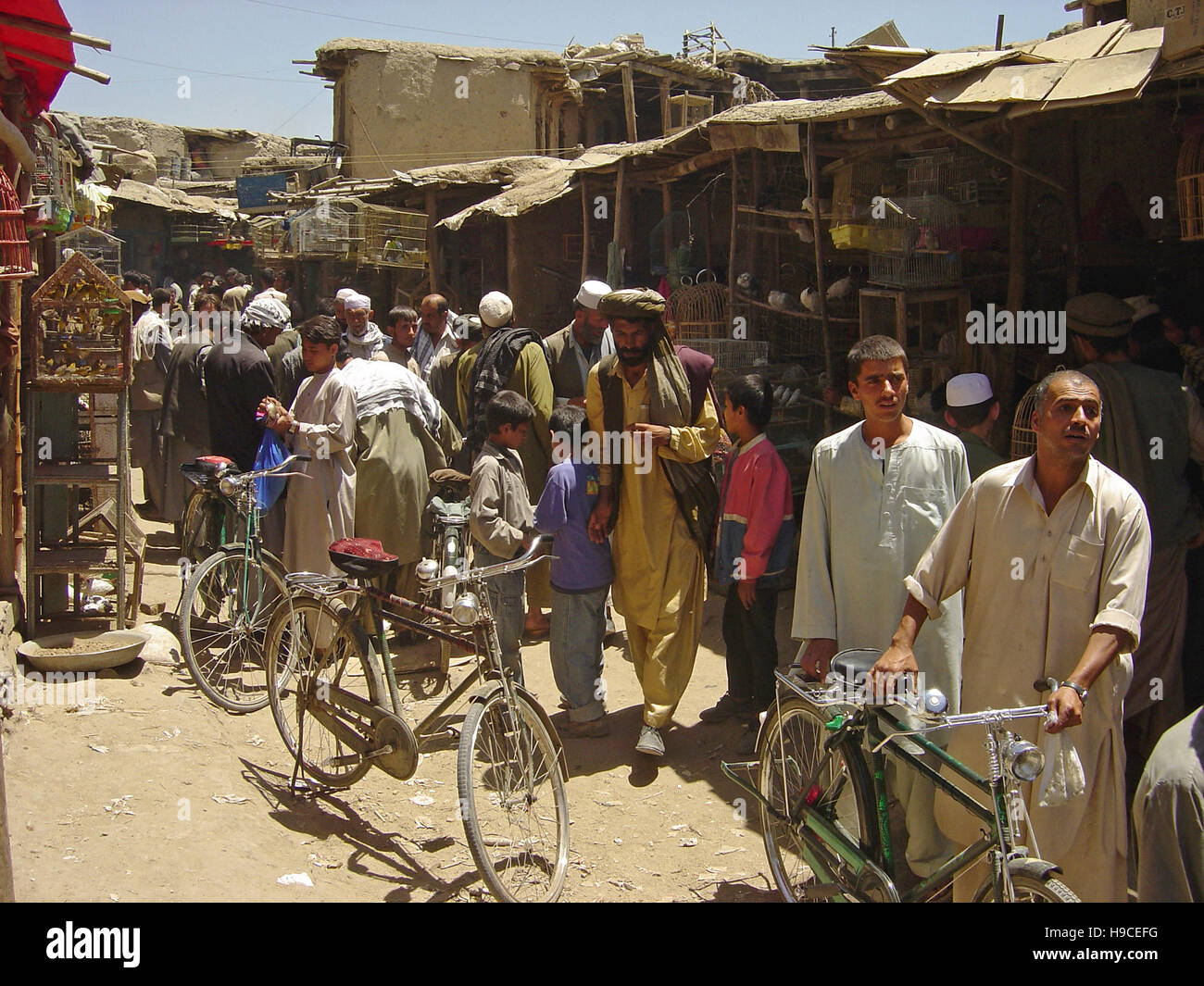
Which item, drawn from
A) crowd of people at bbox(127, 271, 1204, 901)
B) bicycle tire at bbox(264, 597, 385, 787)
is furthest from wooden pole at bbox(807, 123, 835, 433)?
bicycle tire at bbox(264, 597, 385, 787)

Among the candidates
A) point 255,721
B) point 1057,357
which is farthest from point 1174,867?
point 1057,357

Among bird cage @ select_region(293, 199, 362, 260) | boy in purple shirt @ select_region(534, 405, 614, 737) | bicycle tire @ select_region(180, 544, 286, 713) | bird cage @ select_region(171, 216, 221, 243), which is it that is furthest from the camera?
bird cage @ select_region(171, 216, 221, 243)

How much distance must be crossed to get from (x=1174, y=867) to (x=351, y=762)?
3.43 meters

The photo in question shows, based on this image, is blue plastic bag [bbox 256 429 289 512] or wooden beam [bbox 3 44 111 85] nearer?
Result: wooden beam [bbox 3 44 111 85]

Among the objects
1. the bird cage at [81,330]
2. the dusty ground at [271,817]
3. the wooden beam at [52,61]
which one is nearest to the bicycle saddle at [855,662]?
the dusty ground at [271,817]

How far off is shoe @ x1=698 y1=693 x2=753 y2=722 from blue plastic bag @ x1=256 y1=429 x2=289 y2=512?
2829 millimetres

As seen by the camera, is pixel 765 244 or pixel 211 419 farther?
pixel 765 244

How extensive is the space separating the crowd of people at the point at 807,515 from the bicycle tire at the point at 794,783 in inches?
9.9

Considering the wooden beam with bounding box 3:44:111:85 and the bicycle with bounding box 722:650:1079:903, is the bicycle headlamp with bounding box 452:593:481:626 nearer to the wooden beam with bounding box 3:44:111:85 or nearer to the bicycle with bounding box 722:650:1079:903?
the bicycle with bounding box 722:650:1079:903

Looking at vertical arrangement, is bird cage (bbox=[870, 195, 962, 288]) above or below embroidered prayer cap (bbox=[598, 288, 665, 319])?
above

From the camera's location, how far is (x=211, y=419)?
6.99 metres

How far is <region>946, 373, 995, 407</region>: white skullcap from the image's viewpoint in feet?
16.0

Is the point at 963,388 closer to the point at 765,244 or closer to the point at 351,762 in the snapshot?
the point at 351,762

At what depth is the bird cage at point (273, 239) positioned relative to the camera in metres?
16.9
